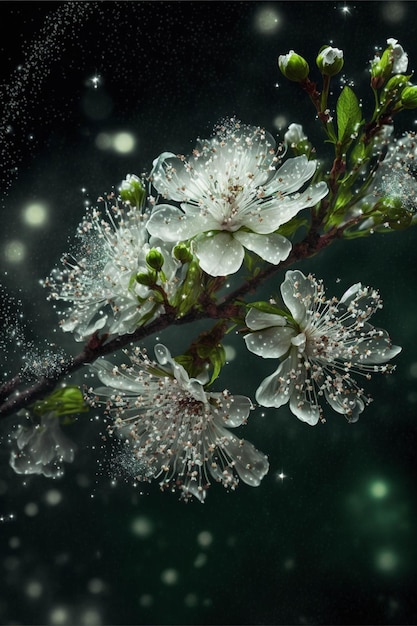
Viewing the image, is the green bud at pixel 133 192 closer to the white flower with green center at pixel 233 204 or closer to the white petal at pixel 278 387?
the white flower with green center at pixel 233 204

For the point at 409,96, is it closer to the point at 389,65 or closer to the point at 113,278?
the point at 389,65

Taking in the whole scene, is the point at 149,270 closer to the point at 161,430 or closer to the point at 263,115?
the point at 161,430

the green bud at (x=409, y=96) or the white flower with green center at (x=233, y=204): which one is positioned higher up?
the green bud at (x=409, y=96)

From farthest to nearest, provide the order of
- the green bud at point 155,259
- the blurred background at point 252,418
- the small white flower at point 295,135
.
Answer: the blurred background at point 252,418
the small white flower at point 295,135
the green bud at point 155,259

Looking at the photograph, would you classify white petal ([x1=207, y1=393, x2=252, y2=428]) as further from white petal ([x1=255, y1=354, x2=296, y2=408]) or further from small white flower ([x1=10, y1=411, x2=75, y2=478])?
small white flower ([x1=10, y1=411, x2=75, y2=478])

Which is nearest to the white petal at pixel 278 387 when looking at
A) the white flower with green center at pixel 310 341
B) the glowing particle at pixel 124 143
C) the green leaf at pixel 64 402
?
the white flower with green center at pixel 310 341

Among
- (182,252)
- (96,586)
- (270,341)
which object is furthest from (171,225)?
(96,586)
